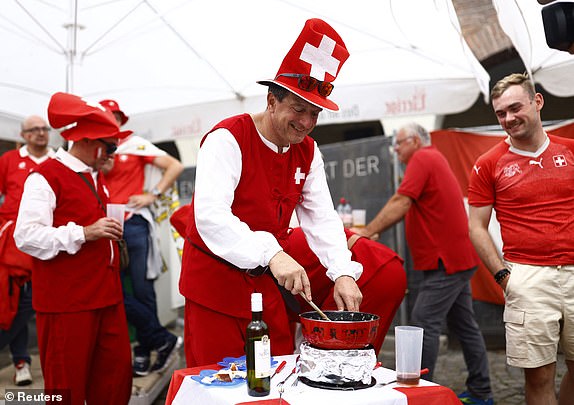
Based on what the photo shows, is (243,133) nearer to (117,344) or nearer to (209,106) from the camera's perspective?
(117,344)

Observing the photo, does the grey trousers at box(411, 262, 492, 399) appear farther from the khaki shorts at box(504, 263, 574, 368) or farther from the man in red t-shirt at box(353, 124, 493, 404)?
the khaki shorts at box(504, 263, 574, 368)

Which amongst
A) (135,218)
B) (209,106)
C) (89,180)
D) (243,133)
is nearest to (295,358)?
(243,133)

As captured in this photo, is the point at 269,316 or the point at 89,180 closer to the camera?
the point at 269,316

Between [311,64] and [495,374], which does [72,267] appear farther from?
[495,374]

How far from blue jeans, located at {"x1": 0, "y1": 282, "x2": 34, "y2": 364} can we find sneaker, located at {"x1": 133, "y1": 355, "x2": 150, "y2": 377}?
945mm

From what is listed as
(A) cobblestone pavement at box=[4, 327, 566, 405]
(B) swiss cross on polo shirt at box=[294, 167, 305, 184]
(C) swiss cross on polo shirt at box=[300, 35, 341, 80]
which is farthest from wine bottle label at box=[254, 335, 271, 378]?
(A) cobblestone pavement at box=[4, 327, 566, 405]

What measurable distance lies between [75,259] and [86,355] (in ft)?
1.65

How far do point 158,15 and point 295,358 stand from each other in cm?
480

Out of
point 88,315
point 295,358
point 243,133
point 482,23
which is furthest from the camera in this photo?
point 482,23

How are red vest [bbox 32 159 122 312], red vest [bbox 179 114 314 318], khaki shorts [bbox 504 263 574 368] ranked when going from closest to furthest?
red vest [bbox 179 114 314 318] → khaki shorts [bbox 504 263 574 368] → red vest [bbox 32 159 122 312]

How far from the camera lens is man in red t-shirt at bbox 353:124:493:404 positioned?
4.34 metres

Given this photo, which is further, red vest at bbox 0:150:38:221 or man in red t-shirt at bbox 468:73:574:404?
red vest at bbox 0:150:38:221

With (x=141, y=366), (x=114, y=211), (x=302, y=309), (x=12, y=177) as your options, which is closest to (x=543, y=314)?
(x=302, y=309)

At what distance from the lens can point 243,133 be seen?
7.87ft
